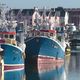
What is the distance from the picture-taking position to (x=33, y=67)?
2509 inches

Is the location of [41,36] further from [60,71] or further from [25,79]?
[25,79]

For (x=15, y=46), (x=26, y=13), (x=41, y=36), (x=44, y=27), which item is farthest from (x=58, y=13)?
(x=15, y=46)

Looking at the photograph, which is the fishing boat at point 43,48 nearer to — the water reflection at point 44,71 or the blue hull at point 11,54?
the water reflection at point 44,71

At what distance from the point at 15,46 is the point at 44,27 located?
80.5ft

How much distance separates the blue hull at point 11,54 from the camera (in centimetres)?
5278

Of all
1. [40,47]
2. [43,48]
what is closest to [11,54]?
[40,47]

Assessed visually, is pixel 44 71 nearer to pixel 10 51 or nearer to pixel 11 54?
pixel 11 54

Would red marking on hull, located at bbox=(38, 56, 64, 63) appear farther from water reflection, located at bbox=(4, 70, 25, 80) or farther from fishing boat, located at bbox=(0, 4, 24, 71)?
water reflection, located at bbox=(4, 70, 25, 80)

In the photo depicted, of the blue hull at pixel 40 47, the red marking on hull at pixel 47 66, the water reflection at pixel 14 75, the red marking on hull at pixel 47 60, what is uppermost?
A: the blue hull at pixel 40 47

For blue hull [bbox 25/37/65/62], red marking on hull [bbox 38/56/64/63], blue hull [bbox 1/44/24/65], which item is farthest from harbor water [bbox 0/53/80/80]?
blue hull [bbox 25/37/65/62]

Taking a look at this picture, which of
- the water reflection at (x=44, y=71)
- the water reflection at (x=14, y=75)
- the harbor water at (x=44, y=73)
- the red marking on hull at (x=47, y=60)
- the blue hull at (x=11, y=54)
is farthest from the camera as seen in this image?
the red marking on hull at (x=47, y=60)

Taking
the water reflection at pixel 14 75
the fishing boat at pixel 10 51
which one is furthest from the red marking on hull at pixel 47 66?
the water reflection at pixel 14 75

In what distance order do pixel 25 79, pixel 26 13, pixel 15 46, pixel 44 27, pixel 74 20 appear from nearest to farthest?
pixel 25 79
pixel 15 46
pixel 44 27
pixel 26 13
pixel 74 20

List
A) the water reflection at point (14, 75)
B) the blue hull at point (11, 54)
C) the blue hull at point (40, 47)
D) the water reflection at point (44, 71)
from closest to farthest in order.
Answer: the water reflection at point (14, 75)
the blue hull at point (11, 54)
the water reflection at point (44, 71)
the blue hull at point (40, 47)
